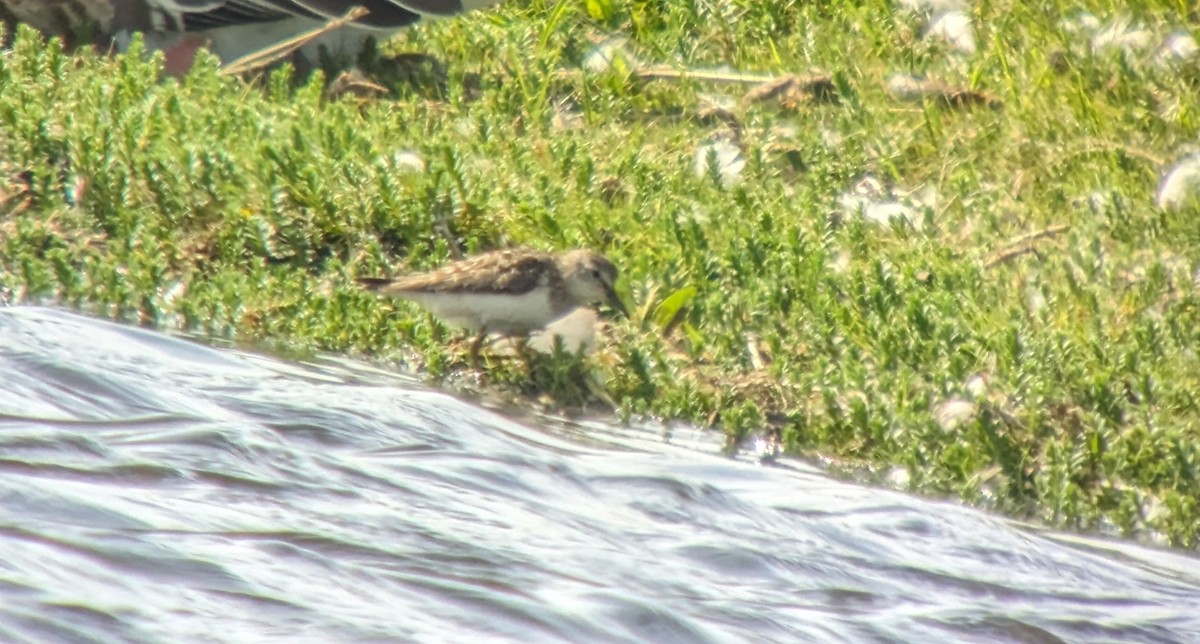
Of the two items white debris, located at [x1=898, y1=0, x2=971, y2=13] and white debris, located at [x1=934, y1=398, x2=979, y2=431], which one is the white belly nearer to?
white debris, located at [x1=934, y1=398, x2=979, y2=431]

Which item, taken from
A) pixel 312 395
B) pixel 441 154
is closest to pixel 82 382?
pixel 312 395

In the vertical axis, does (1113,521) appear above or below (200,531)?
above

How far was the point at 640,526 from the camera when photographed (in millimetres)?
4980

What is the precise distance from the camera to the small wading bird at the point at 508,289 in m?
6.57

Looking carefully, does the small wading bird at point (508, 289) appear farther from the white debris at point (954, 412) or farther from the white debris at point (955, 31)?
the white debris at point (955, 31)

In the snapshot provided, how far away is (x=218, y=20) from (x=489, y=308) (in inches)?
134

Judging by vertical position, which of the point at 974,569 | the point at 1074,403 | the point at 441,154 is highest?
A: the point at 441,154

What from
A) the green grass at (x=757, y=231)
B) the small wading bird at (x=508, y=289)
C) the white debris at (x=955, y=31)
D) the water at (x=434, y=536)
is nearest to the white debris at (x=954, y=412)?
the green grass at (x=757, y=231)

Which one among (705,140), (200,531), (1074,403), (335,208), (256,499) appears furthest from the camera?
(705,140)

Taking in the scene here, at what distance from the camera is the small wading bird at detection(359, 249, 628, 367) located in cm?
657

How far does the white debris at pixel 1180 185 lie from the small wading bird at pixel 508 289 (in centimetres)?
217

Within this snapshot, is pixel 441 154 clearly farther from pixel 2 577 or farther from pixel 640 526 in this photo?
pixel 2 577

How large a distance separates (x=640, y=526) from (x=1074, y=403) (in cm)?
180

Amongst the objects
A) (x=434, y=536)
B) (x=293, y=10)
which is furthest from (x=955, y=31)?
(x=434, y=536)
